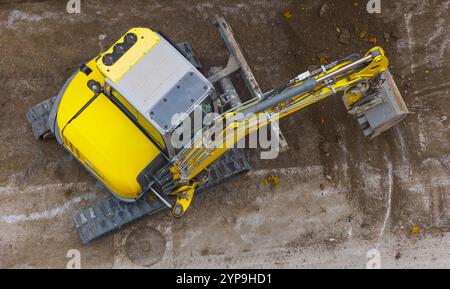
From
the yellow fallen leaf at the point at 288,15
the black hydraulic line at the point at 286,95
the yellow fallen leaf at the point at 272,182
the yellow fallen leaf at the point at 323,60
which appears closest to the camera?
the black hydraulic line at the point at 286,95

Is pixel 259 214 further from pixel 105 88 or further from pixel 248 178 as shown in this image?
pixel 105 88

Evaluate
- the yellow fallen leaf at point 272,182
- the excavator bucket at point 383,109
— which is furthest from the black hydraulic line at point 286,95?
the yellow fallen leaf at point 272,182

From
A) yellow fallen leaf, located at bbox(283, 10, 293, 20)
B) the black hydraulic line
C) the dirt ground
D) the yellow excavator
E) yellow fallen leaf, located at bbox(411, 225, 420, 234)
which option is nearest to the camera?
the black hydraulic line

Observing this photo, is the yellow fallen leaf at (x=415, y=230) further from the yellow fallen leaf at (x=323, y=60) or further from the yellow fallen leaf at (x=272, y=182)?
the yellow fallen leaf at (x=323, y=60)

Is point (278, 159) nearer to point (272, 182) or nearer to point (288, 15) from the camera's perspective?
point (272, 182)

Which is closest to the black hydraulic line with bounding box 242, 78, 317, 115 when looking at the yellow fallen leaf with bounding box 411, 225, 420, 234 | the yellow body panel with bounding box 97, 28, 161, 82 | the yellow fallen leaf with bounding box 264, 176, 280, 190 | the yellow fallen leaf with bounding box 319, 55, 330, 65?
the yellow body panel with bounding box 97, 28, 161, 82

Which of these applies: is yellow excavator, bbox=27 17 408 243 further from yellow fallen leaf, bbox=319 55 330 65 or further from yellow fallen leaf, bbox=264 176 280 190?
yellow fallen leaf, bbox=319 55 330 65

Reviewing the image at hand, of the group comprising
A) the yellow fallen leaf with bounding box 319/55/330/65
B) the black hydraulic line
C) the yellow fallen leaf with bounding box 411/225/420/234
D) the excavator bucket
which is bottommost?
the yellow fallen leaf with bounding box 411/225/420/234
